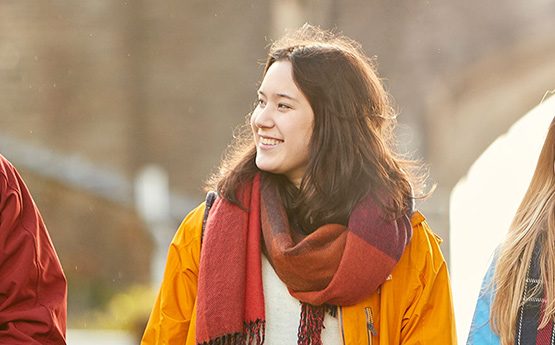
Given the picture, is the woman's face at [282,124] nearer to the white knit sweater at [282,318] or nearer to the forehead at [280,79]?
the forehead at [280,79]

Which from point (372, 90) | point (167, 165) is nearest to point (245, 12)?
point (167, 165)

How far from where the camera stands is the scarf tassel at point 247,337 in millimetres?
2576

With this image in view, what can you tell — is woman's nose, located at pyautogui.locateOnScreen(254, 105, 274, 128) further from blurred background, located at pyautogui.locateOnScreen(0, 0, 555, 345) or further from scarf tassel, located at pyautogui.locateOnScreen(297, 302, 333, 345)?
blurred background, located at pyautogui.locateOnScreen(0, 0, 555, 345)

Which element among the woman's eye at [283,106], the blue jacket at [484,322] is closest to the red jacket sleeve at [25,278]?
the woman's eye at [283,106]

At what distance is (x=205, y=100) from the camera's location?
16.8 feet

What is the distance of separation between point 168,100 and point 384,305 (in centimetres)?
288

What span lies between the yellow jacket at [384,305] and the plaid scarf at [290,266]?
0.23ft

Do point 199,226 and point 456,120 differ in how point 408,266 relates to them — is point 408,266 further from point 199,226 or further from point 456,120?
point 456,120

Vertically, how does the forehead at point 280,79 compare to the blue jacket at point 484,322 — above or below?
above

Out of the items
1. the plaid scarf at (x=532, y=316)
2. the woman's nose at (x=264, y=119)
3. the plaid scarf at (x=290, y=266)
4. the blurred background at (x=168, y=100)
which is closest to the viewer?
the plaid scarf at (x=532, y=316)

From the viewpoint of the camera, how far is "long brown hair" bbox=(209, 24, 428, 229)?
107 inches

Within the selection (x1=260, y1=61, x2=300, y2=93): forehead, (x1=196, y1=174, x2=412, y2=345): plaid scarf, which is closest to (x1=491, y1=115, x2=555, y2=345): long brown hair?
(x1=196, y1=174, x2=412, y2=345): plaid scarf

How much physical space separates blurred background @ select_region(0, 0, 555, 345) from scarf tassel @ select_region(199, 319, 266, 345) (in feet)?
8.52

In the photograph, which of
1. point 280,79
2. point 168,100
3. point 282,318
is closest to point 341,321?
point 282,318
